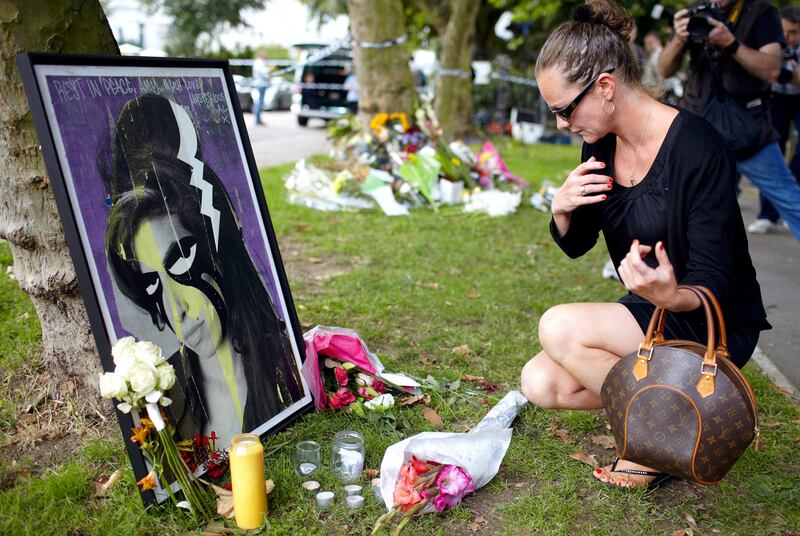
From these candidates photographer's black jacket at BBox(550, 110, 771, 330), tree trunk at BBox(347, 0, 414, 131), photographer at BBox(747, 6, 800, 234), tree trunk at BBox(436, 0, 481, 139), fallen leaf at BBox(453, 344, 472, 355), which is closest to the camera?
photographer's black jacket at BBox(550, 110, 771, 330)

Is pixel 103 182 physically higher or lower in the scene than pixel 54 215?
higher

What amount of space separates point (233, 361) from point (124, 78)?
111cm

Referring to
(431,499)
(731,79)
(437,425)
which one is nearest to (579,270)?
(731,79)

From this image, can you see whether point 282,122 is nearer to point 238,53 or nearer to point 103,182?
point 238,53

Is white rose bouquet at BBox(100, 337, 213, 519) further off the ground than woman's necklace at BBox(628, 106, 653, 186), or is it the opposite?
woman's necklace at BBox(628, 106, 653, 186)

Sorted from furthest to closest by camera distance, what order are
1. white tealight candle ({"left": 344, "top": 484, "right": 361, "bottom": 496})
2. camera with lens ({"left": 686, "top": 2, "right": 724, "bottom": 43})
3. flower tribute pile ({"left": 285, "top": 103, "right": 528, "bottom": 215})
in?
flower tribute pile ({"left": 285, "top": 103, "right": 528, "bottom": 215})
camera with lens ({"left": 686, "top": 2, "right": 724, "bottom": 43})
white tealight candle ({"left": 344, "top": 484, "right": 361, "bottom": 496})

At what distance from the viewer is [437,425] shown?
123 inches

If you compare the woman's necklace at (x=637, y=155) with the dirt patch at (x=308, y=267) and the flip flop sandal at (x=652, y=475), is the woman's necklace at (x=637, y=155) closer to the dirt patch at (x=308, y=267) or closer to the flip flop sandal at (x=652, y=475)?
the flip flop sandal at (x=652, y=475)

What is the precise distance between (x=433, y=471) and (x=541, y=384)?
60 centimetres

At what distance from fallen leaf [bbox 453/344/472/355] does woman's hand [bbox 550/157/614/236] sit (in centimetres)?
139

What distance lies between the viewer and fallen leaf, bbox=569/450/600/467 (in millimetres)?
2882

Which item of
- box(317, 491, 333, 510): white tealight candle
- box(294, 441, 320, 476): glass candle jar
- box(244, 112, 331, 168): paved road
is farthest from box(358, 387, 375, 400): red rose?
box(244, 112, 331, 168): paved road

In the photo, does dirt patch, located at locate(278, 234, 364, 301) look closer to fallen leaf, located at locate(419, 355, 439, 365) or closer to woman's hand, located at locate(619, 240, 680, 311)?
fallen leaf, located at locate(419, 355, 439, 365)

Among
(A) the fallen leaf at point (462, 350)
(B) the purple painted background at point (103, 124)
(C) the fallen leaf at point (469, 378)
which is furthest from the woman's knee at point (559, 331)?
(B) the purple painted background at point (103, 124)
